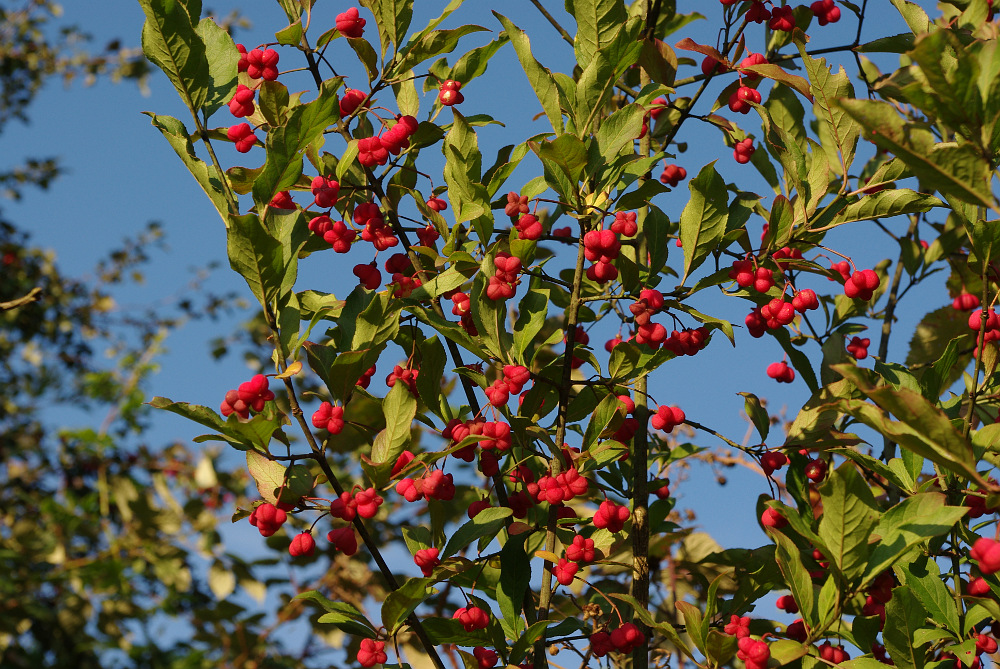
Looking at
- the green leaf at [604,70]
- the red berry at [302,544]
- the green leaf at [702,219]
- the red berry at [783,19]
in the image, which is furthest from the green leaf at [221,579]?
the red berry at [783,19]

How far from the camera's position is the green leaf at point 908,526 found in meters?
1.45

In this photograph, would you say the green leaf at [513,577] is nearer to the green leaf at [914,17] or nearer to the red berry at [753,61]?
the red berry at [753,61]

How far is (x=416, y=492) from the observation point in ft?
5.68

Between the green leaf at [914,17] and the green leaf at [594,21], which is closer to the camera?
the green leaf at [594,21]

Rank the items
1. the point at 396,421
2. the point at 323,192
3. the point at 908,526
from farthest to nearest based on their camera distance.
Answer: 1. the point at 323,192
2. the point at 396,421
3. the point at 908,526

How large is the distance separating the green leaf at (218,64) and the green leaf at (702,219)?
3.45ft

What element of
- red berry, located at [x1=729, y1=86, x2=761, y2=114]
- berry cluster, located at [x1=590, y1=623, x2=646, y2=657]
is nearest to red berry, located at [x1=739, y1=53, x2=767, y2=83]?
red berry, located at [x1=729, y1=86, x2=761, y2=114]

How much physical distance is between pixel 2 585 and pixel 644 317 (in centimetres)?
421

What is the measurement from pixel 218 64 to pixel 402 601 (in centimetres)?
123

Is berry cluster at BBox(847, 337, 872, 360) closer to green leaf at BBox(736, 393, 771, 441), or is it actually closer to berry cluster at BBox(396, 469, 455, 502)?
green leaf at BBox(736, 393, 771, 441)

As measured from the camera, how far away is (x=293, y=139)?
1630mm

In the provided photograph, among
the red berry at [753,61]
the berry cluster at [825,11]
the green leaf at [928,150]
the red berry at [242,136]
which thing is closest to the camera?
the green leaf at [928,150]

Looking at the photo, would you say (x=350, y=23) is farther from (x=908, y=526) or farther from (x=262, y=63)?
(x=908, y=526)

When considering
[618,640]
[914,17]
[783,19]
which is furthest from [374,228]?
[914,17]
